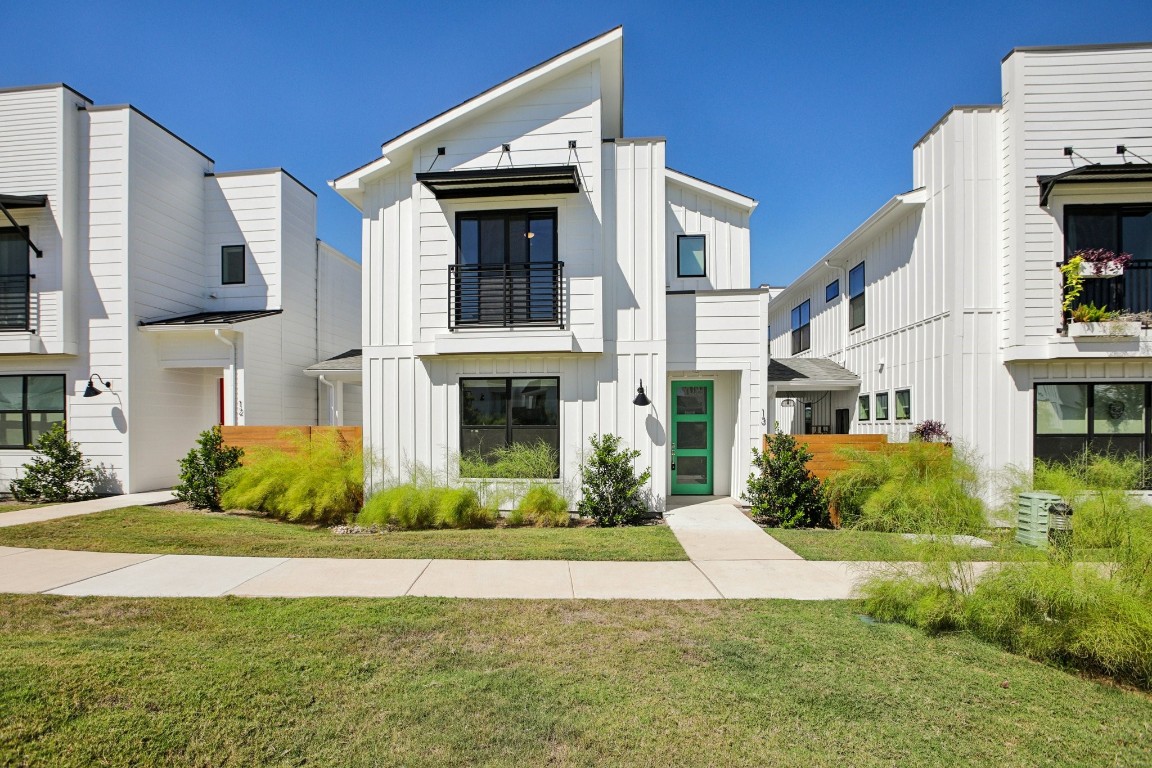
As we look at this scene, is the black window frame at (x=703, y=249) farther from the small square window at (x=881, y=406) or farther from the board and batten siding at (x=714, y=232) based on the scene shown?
the small square window at (x=881, y=406)

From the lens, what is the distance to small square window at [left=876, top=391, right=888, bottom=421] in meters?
12.8

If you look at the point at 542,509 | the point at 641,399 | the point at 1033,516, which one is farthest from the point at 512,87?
the point at 1033,516

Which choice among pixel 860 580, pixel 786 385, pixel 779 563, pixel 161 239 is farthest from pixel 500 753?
pixel 161 239

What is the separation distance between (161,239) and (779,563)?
48.5ft

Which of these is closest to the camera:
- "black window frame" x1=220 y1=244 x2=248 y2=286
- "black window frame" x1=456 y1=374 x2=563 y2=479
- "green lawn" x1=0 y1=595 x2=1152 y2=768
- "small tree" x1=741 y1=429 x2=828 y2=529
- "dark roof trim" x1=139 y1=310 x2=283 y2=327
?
"green lawn" x1=0 y1=595 x2=1152 y2=768

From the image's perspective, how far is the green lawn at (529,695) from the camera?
3018 millimetres

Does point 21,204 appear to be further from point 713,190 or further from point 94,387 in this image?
point 713,190

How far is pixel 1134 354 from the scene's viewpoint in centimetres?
951

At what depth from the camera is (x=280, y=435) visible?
10.5m

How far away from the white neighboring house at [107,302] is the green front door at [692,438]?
9.90 m

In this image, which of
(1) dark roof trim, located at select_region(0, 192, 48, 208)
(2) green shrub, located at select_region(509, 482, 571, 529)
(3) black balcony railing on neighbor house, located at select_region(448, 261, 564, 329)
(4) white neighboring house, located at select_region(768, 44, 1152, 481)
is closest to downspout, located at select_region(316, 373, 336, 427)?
(3) black balcony railing on neighbor house, located at select_region(448, 261, 564, 329)

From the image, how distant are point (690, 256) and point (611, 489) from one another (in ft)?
18.8

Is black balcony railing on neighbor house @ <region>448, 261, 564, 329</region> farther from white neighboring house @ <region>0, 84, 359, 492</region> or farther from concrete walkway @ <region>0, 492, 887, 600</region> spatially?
white neighboring house @ <region>0, 84, 359, 492</region>

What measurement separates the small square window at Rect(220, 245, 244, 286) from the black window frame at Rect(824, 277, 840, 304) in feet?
53.4
